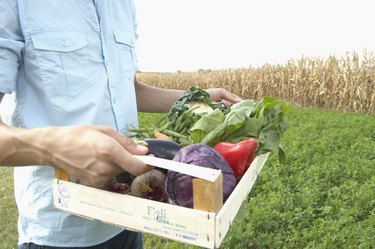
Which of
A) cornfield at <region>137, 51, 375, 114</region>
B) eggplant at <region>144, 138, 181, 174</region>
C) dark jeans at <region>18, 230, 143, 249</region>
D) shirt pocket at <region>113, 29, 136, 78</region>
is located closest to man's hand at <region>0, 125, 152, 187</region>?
eggplant at <region>144, 138, 181, 174</region>

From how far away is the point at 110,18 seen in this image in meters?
1.82

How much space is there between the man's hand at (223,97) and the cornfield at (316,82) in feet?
40.0

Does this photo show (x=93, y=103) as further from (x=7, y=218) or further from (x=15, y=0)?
(x=7, y=218)

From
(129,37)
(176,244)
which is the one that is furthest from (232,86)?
(129,37)

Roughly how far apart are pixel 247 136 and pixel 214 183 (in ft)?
2.67

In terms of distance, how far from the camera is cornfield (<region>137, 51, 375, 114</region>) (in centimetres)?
1355

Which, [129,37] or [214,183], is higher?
[129,37]

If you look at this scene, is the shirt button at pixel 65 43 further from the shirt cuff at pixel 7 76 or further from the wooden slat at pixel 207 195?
the wooden slat at pixel 207 195

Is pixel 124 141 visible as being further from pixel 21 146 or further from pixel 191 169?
pixel 21 146

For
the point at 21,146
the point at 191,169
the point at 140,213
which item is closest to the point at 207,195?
the point at 191,169

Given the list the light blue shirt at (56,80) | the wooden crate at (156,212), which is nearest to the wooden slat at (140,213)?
the wooden crate at (156,212)

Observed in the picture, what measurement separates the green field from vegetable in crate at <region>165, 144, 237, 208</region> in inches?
65.1

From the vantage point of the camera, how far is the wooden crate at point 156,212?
1.04 meters

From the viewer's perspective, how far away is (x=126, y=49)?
193cm
